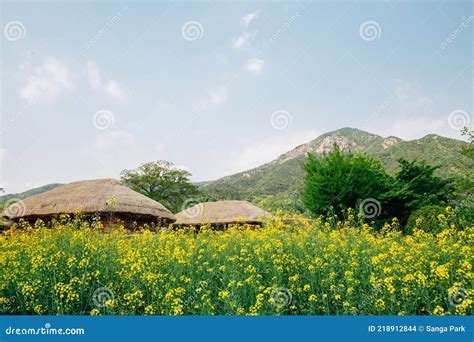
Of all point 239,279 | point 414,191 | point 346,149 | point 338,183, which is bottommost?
point 239,279

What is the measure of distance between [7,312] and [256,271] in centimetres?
294

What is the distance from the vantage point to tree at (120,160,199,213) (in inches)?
1319

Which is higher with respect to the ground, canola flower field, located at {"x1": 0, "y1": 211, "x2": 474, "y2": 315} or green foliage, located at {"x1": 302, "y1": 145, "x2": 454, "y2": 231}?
green foliage, located at {"x1": 302, "y1": 145, "x2": 454, "y2": 231}

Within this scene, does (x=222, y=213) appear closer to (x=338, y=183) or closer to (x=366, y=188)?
(x=338, y=183)

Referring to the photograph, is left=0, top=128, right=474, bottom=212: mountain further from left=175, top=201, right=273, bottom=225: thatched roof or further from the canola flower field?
the canola flower field

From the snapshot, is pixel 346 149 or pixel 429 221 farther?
pixel 346 149

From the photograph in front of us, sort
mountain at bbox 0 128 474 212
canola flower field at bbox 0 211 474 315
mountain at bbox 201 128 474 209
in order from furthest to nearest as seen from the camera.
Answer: mountain at bbox 201 128 474 209
mountain at bbox 0 128 474 212
canola flower field at bbox 0 211 474 315

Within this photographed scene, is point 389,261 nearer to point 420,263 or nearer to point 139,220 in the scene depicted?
A: point 420,263

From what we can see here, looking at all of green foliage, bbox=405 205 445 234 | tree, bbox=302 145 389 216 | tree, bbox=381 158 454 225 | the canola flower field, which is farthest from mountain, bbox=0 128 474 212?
the canola flower field

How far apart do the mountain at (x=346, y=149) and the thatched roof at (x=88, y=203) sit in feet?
17.2

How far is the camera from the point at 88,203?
1120 cm

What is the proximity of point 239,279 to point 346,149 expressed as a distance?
40344 millimetres

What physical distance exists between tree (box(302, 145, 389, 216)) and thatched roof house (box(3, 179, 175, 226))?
16.7 ft

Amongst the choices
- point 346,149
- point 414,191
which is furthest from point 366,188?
point 346,149
